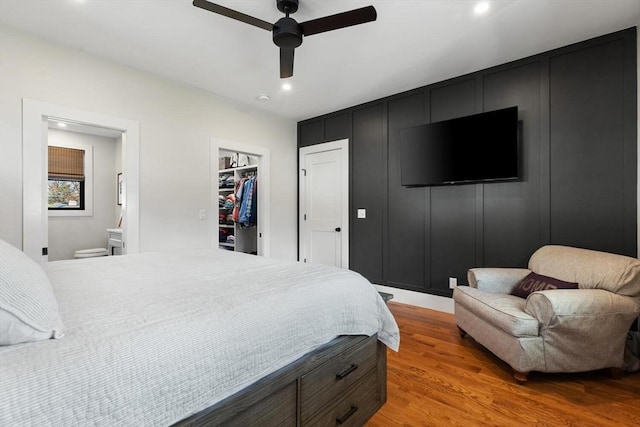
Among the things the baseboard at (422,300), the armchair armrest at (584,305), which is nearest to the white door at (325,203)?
the baseboard at (422,300)

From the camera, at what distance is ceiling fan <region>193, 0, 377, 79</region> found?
1884 millimetres

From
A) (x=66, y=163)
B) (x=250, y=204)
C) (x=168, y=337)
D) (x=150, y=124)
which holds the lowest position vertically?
(x=168, y=337)

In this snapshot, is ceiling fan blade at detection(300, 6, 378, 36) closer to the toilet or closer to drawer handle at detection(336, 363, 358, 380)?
drawer handle at detection(336, 363, 358, 380)

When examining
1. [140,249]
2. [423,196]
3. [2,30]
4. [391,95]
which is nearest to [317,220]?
[423,196]

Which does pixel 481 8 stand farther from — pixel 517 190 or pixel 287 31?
pixel 517 190

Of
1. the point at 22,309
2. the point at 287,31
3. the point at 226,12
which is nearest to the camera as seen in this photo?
the point at 22,309

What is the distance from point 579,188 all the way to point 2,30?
4.89 meters

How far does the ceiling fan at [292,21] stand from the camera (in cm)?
188

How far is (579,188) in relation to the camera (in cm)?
269

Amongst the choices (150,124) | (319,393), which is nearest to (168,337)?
(319,393)

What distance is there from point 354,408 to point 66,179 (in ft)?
17.5

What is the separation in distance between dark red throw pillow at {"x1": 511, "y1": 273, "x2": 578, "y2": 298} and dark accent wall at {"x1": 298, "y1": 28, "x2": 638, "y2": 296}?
52 centimetres

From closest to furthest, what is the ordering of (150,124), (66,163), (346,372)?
(346,372)
(150,124)
(66,163)

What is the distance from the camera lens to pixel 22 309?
2.47 feet
